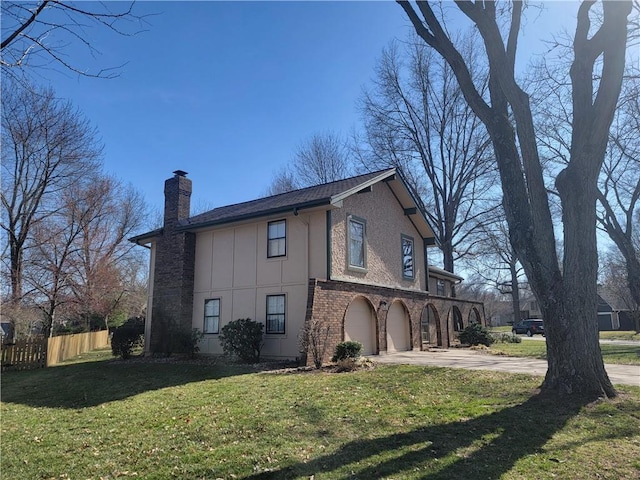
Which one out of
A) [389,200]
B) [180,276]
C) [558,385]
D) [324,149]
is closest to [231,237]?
[180,276]

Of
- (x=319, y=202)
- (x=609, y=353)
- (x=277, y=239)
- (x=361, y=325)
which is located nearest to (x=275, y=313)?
(x=277, y=239)

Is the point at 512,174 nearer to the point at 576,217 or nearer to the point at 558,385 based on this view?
Answer: the point at 576,217

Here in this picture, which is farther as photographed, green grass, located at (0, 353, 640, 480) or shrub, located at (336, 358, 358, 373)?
shrub, located at (336, 358, 358, 373)

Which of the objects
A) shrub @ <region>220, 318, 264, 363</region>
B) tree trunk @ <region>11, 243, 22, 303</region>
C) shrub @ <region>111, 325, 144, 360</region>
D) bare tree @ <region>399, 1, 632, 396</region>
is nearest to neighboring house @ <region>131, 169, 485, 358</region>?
shrub @ <region>111, 325, 144, 360</region>

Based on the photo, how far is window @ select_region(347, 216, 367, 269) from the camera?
15.4 meters

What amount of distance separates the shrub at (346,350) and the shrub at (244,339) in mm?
2705

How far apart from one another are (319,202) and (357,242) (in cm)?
285

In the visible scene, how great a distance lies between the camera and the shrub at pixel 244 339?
13570 mm

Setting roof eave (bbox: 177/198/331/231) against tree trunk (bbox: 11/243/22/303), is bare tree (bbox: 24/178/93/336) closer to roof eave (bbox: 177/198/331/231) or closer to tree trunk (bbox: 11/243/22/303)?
tree trunk (bbox: 11/243/22/303)

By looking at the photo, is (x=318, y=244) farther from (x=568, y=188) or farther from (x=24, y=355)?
(x=24, y=355)

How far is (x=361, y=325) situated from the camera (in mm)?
15508

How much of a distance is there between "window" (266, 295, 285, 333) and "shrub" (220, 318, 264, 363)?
2.51 feet

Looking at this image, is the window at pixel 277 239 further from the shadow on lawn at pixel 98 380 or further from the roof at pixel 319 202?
the shadow on lawn at pixel 98 380

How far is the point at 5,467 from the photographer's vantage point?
5367 mm
